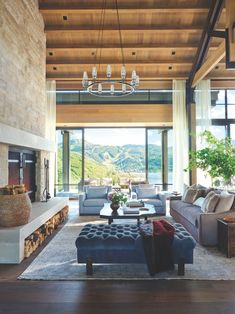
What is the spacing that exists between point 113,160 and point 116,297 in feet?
29.6

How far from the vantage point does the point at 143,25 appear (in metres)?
7.70

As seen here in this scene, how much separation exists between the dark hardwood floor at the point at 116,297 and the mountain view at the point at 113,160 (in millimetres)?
7926

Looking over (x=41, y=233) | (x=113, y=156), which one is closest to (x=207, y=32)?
(x=113, y=156)

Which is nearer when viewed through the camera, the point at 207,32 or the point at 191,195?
the point at 191,195

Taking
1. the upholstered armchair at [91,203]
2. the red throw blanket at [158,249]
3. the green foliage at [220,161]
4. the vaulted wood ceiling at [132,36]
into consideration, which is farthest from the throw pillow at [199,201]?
the vaulted wood ceiling at [132,36]

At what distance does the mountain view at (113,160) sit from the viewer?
11.2m

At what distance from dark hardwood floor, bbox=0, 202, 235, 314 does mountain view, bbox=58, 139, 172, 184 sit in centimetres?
793

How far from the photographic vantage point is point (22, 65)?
5.84 m

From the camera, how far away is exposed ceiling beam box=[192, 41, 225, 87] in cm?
699

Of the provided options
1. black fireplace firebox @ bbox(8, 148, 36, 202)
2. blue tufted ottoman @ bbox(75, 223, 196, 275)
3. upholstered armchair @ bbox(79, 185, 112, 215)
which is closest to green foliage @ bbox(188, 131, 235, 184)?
upholstered armchair @ bbox(79, 185, 112, 215)

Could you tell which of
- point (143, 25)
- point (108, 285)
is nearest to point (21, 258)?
point (108, 285)

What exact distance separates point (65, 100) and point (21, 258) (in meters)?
7.30

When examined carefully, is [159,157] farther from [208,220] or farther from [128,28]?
[208,220]

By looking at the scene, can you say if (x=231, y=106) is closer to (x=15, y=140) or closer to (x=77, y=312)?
(x=15, y=140)
